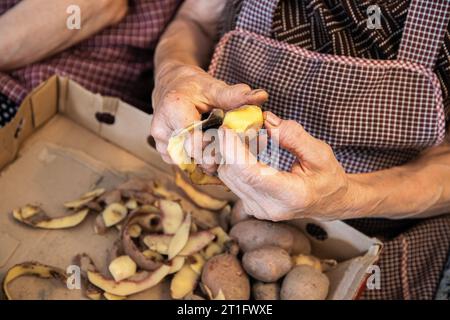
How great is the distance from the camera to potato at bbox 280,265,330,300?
851mm

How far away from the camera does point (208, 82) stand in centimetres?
76

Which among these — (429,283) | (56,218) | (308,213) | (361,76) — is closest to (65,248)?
(56,218)

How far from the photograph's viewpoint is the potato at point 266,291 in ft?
2.90

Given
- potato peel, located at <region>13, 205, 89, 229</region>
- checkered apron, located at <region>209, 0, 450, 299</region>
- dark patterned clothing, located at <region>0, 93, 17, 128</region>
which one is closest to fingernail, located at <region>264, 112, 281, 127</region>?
checkered apron, located at <region>209, 0, 450, 299</region>

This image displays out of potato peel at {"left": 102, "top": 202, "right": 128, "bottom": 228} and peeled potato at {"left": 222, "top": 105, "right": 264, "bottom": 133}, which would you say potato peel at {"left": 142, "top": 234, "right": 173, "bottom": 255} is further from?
peeled potato at {"left": 222, "top": 105, "right": 264, "bottom": 133}

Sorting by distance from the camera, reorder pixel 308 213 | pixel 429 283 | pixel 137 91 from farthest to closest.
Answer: pixel 137 91 → pixel 429 283 → pixel 308 213

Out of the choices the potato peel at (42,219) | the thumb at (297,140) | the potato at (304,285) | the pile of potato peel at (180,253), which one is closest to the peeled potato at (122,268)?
the pile of potato peel at (180,253)

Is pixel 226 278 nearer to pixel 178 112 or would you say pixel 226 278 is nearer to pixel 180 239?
pixel 180 239

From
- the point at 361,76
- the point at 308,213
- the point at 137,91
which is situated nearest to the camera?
the point at 308,213

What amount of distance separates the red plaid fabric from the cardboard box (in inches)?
2.1

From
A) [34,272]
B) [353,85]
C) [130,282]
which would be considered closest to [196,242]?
[130,282]

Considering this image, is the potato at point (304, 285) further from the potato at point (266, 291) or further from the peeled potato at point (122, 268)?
the peeled potato at point (122, 268)

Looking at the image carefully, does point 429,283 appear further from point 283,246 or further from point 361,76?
point 361,76
